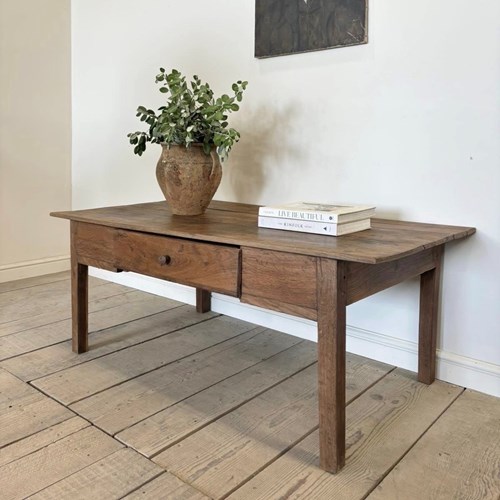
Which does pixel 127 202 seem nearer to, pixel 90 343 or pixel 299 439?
pixel 90 343

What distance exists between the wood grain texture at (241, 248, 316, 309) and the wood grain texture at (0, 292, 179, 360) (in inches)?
34.8

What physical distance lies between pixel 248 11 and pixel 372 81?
0.61 m

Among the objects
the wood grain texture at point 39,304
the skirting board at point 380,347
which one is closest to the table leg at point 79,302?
the wood grain texture at point 39,304

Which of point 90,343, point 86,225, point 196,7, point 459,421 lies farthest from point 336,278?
point 196,7

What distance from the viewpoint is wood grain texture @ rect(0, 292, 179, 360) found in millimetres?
1814

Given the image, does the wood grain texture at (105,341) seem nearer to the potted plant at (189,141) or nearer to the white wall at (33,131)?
the potted plant at (189,141)

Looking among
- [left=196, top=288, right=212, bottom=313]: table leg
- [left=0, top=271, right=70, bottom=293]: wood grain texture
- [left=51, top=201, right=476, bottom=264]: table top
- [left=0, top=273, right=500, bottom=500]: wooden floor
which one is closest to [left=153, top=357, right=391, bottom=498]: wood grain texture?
[left=0, top=273, right=500, bottom=500]: wooden floor

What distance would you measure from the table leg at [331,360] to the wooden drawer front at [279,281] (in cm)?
3

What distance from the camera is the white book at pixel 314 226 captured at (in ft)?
4.06

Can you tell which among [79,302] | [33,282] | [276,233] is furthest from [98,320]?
[276,233]

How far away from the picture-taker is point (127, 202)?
254 cm

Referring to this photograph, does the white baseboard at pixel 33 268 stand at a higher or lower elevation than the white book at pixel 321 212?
lower

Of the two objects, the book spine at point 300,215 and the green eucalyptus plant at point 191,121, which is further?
the green eucalyptus plant at point 191,121

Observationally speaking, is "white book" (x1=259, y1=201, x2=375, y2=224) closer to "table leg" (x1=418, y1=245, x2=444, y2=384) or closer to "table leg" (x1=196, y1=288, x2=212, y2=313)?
"table leg" (x1=418, y1=245, x2=444, y2=384)
